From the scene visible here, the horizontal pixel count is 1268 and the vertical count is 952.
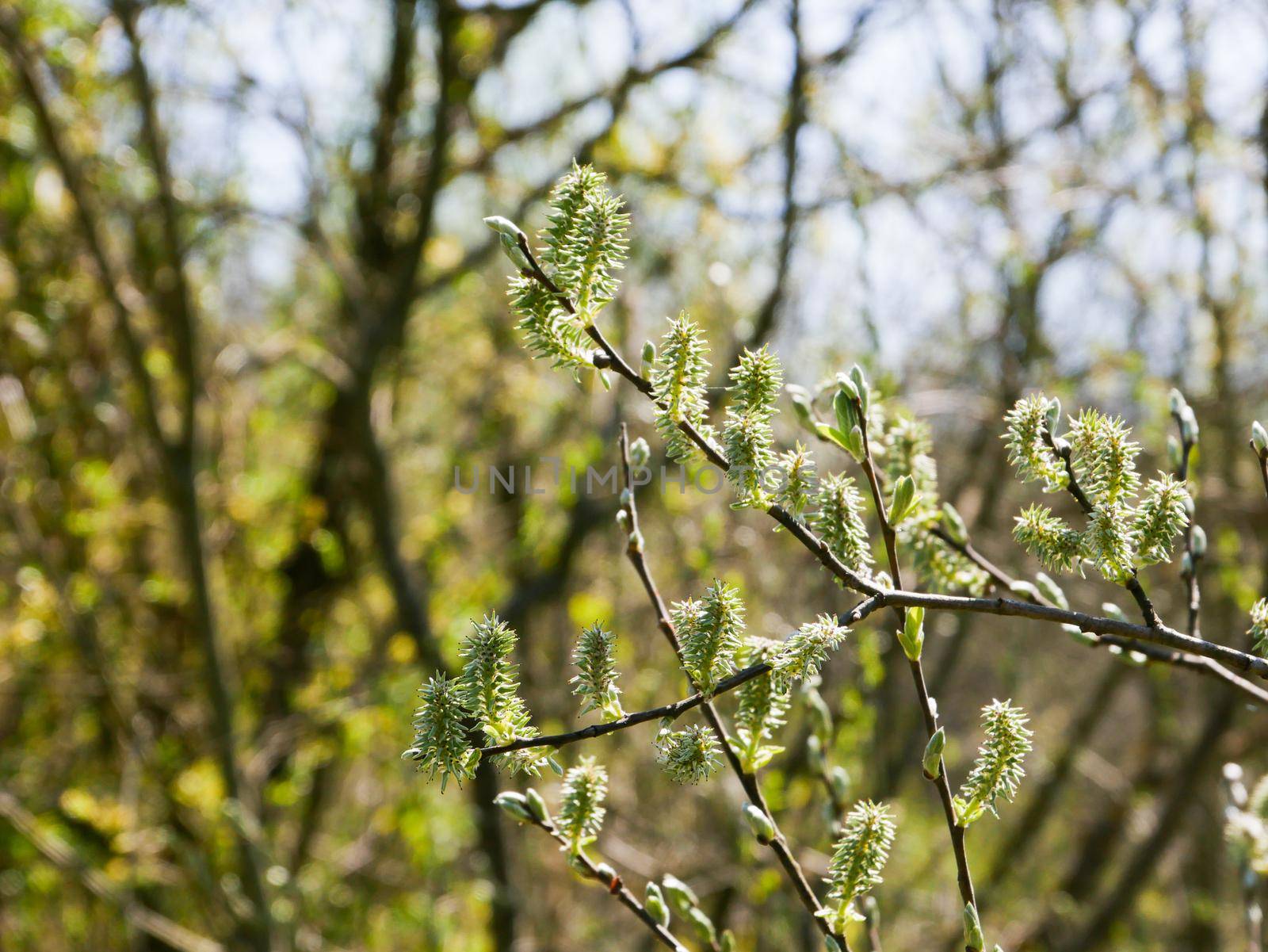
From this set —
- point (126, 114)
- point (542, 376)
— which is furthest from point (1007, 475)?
point (126, 114)

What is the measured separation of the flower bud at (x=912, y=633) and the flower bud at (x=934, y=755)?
6 cm

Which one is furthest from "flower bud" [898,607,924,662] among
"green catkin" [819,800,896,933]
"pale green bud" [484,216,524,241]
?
"pale green bud" [484,216,524,241]

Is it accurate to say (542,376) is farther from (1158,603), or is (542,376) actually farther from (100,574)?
(1158,603)

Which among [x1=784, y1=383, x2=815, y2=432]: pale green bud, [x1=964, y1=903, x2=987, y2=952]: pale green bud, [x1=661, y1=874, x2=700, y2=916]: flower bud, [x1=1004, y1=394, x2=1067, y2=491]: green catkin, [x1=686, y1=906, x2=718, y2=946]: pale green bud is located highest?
[x1=784, y1=383, x2=815, y2=432]: pale green bud

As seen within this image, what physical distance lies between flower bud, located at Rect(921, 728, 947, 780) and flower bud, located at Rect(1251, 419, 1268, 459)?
37cm

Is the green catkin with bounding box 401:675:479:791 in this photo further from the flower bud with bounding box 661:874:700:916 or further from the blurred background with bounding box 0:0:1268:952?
the blurred background with bounding box 0:0:1268:952

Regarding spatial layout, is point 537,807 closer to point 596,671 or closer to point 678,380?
point 596,671

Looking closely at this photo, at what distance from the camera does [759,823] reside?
0.88 m

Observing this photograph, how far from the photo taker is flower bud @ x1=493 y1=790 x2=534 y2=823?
826 mm

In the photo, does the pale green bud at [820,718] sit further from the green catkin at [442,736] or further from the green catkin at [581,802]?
the green catkin at [442,736]

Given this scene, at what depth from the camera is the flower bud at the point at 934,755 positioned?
793mm

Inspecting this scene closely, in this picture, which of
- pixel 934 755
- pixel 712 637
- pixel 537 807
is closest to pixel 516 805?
pixel 537 807

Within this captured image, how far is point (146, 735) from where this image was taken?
332 centimetres

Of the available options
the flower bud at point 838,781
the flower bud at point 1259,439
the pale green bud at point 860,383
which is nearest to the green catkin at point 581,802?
the pale green bud at point 860,383
